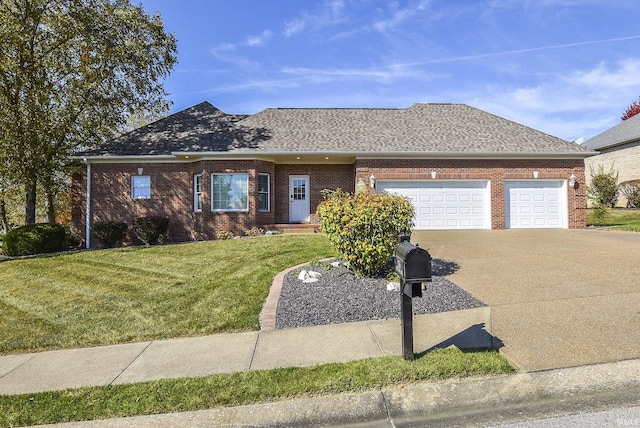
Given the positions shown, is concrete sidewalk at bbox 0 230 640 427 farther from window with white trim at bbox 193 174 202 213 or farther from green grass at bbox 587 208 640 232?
green grass at bbox 587 208 640 232

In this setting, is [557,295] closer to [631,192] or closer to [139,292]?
[139,292]

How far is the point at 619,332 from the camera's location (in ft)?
13.0

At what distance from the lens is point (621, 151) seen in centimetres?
2244

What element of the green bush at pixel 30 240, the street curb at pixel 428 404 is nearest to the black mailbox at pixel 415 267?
the street curb at pixel 428 404

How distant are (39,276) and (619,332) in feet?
37.3

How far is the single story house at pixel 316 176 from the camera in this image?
564 inches

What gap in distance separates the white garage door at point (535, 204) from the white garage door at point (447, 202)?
3.74ft

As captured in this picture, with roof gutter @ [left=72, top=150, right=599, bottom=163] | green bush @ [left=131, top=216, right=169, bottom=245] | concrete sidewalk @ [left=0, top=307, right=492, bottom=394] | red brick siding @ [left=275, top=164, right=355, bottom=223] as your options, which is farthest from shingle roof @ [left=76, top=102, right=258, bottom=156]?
concrete sidewalk @ [left=0, top=307, right=492, bottom=394]

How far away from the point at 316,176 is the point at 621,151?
21.5 meters

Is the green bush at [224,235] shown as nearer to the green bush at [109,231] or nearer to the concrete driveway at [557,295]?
the green bush at [109,231]

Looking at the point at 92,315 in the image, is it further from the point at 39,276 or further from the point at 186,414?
the point at 39,276

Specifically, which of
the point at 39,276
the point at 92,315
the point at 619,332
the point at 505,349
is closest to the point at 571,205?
the point at 619,332

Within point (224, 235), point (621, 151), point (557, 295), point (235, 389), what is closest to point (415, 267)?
point (235, 389)

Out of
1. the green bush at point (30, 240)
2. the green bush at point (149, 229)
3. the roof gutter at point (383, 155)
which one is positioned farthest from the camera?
the roof gutter at point (383, 155)
